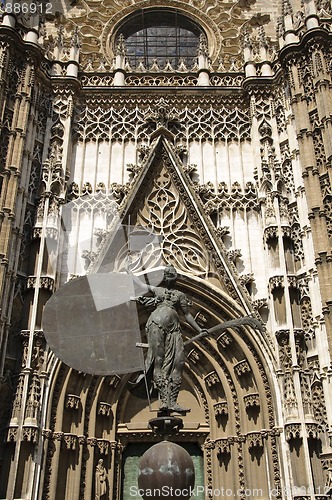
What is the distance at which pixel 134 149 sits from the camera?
1625 centimetres

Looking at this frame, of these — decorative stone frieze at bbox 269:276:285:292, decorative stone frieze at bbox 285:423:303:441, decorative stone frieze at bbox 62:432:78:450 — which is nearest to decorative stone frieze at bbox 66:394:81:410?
decorative stone frieze at bbox 62:432:78:450

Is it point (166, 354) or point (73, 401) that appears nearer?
point (166, 354)

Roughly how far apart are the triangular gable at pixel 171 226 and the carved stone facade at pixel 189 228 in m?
0.04

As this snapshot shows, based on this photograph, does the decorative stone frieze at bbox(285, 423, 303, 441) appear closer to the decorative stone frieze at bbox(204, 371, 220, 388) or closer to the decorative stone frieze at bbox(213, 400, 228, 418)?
the decorative stone frieze at bbox(213, 400, 228, 418)

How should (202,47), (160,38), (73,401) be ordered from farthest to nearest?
(160,38) < (202,47) < (73,401)

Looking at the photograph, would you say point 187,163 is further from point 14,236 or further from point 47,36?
point 47,36

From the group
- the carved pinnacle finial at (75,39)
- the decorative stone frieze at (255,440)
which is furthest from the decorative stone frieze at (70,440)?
the carved pinnacle finial at (75,39)

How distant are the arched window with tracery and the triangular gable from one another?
15.6 feet

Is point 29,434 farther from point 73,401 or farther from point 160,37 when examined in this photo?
point 160,37

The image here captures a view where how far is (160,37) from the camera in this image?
64.4 ft

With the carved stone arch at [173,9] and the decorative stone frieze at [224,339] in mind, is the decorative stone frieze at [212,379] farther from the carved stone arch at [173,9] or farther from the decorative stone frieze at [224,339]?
the carved stone arch at [173,9]

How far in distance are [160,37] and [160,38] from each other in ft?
0.11

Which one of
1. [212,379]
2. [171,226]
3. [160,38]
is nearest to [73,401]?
[212,379]

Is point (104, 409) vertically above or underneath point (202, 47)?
underneath
